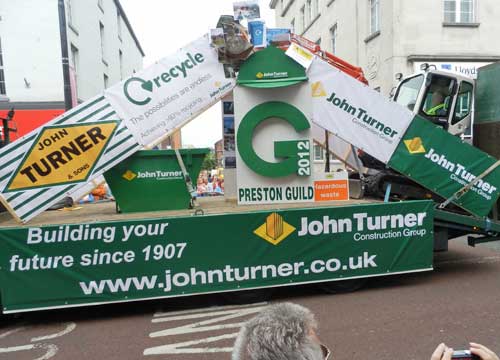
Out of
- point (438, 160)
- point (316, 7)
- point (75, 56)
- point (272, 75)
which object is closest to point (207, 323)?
point (272, 75)

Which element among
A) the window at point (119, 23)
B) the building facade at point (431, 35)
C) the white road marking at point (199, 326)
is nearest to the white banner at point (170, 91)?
the white road marking at point (199, 326)

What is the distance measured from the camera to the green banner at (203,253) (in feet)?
14.1

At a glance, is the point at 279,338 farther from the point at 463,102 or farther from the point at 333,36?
the point at 333,36

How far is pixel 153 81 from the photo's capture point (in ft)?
16.9

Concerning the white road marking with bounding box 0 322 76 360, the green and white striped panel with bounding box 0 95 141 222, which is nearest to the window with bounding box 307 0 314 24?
the green and white striped panel with bounding box 0 95 141 222

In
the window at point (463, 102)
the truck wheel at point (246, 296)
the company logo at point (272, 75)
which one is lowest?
the truck wheel at point (246, 296)

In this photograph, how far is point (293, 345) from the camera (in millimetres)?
1314

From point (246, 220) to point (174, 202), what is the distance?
1.25m

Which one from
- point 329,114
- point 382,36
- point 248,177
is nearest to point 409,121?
point 329,114

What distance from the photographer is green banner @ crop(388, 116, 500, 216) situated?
5.39 metres

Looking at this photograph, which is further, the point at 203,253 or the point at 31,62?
the point at 31,62

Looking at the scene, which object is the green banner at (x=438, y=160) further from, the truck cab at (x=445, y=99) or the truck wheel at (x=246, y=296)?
the truck wheel at (x=246, y=296)

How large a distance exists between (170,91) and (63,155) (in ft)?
5.48

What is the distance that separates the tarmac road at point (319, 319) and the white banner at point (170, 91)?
241 cm
